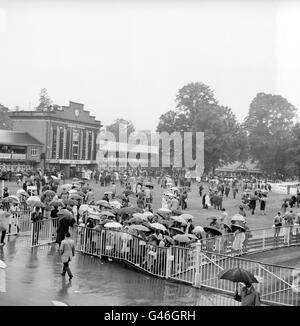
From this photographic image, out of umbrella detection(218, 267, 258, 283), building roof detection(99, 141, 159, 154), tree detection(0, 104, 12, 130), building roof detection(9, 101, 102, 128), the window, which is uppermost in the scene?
tree detection(0, 104, 12, 130)

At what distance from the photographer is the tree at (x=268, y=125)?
60.1m

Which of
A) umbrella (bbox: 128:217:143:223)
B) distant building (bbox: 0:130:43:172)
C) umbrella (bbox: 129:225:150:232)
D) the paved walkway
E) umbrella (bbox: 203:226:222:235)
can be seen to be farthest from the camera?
distant building (bbox: 0:130:43:172)

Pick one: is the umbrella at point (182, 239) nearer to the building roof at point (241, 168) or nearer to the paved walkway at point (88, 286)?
the paved walkway at point (88, 286)

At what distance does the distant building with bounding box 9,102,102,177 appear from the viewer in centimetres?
5303

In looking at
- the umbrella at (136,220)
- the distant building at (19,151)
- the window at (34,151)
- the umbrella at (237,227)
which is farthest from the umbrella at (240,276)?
the window at (34,151)

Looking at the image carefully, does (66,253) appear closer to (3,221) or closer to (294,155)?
(3,221)

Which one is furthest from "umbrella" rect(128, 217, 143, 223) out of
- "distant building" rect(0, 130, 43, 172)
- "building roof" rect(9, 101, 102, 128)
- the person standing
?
"building roof" rect(9, 101, 102, 128)

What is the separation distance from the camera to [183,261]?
13.1m

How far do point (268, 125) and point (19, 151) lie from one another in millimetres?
30333

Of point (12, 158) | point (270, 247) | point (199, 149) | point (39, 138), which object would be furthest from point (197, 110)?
point (270, 247)

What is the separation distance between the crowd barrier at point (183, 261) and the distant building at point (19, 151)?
32173 mm

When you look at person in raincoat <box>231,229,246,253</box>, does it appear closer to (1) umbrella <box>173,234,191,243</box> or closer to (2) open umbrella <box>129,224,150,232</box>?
(1) umbrella <box>173,234,191,243</box>

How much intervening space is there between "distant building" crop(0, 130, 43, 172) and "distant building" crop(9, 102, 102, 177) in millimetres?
864

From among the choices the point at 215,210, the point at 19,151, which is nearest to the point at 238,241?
the point at 215,210
